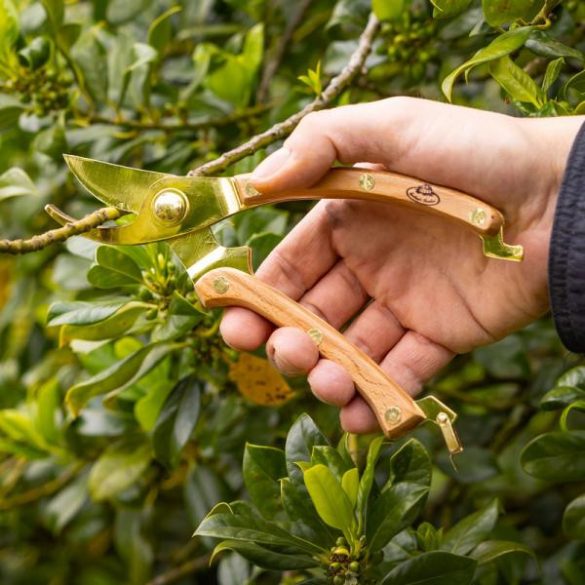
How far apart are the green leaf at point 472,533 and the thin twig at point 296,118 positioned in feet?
1.79

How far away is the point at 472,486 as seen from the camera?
1661mm

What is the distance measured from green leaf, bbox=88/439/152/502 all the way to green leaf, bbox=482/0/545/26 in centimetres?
86

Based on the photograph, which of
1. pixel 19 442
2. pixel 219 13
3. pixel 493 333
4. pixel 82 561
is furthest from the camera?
pixel 82 561

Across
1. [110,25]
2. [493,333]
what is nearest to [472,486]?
[493,333]

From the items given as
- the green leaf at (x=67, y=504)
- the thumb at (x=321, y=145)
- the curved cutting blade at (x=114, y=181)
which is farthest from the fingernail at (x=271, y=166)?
the green leaf at (x=67, y=504)

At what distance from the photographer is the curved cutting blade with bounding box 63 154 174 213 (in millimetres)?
1007

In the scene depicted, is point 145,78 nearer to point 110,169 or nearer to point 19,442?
point 110,169

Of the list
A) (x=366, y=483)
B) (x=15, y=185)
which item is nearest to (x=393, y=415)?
(x=366, y=483)

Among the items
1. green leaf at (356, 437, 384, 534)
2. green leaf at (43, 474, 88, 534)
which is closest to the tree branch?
green leaf at (356, 437, 384, 534)

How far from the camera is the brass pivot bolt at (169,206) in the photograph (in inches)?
39.9

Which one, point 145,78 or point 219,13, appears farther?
point 219,13

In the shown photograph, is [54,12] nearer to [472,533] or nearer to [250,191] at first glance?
[250,191]

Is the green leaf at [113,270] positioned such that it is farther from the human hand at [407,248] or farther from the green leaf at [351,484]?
the green leaf at [351,484]

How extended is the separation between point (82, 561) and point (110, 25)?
1185 mm
